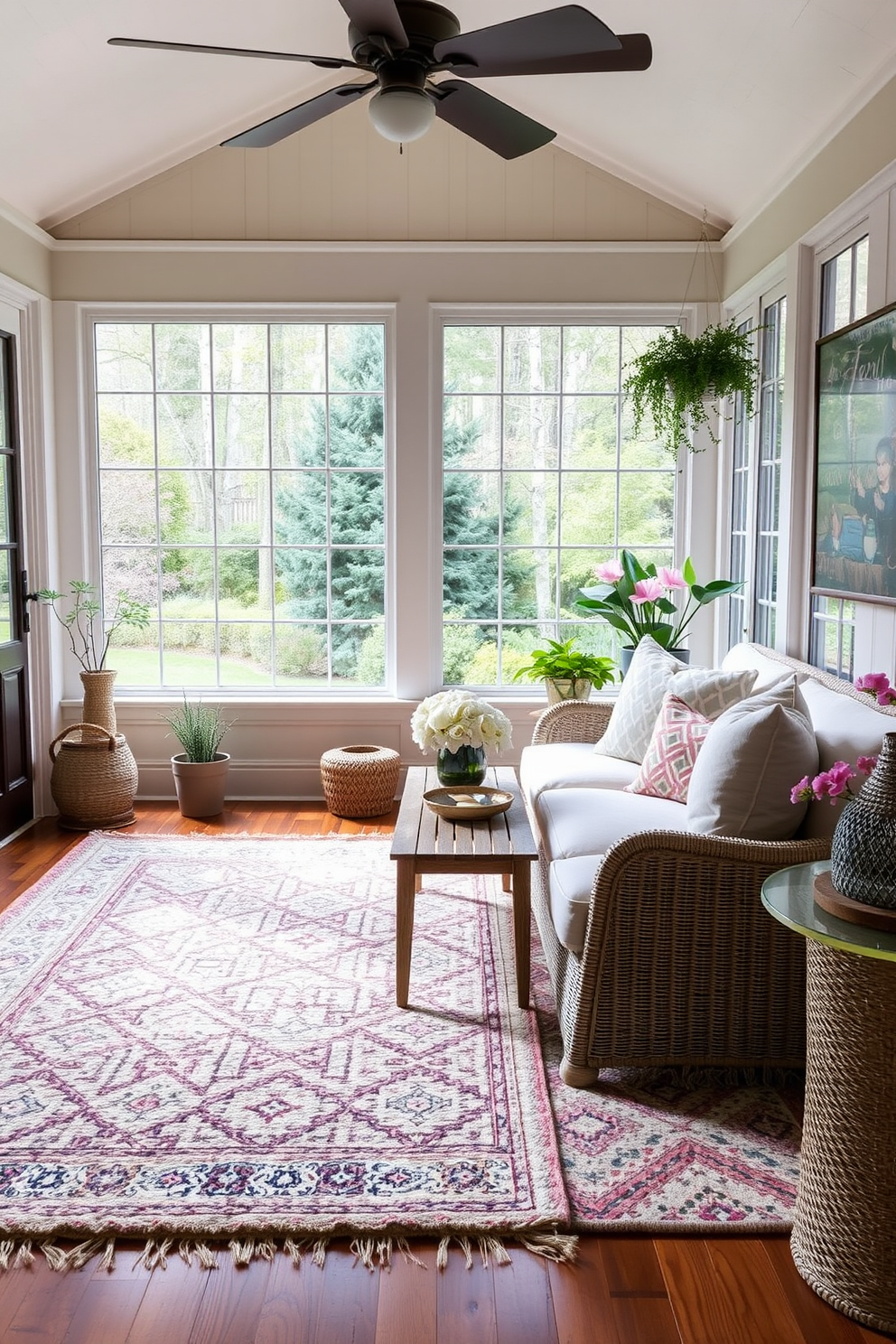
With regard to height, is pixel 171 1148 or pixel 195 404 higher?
pixel 195 404

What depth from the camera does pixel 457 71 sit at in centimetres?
294

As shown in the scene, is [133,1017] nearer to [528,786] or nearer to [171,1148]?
[171,1148]

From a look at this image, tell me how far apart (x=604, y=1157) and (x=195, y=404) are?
4.34 meters

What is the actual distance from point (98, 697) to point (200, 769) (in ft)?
1.90

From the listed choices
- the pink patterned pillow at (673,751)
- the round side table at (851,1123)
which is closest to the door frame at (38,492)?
the pink patterned pillow at (673,751)

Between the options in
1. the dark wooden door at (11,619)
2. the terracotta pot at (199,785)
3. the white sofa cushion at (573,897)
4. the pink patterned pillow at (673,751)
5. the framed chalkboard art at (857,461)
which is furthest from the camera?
the terracotta pot at (199,785)

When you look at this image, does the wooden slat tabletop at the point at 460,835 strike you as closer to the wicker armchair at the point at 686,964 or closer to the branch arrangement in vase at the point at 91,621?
the wicker armchair at the point at 686,964

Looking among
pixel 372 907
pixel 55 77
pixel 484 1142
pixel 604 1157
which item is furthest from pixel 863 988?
pixel 55 77

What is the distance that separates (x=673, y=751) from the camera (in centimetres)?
346

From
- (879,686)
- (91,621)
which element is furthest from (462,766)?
(91,621)

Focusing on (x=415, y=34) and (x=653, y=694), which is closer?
(x=415, y=34)

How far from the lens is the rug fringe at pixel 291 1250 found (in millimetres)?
2035

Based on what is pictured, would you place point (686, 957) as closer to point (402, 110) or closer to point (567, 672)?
point (402, 110)

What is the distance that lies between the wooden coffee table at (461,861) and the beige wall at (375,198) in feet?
11.0
